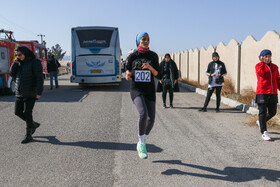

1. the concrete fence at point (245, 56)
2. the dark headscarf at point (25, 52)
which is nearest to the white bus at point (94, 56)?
the concrete fence at point (245, 56)

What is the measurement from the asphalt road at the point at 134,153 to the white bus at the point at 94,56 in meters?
7.93

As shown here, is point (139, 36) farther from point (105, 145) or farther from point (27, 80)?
point (27, 80)

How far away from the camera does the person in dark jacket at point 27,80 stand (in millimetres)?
5266

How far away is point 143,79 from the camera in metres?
4.28

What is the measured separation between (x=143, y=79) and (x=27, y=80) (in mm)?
2382

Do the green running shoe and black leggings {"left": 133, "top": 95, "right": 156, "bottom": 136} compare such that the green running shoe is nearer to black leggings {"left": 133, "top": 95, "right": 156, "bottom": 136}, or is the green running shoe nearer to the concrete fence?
black leggings {"left": 133, "top": 95, "right": 156, "bottom": 136}

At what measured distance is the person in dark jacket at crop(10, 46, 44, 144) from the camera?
527 centimetres

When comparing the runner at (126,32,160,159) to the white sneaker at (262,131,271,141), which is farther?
the white sneaker at (262,131,271,141)

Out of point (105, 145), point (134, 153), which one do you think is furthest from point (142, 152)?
point (105, 145)

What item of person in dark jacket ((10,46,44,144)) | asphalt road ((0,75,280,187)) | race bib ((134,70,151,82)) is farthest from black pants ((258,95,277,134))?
person in dark jacket ((10,46,44,144))

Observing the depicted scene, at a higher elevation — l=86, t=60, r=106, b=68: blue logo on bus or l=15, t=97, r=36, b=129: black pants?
l=86, t=60, r=106, b=68: blue logo on bus

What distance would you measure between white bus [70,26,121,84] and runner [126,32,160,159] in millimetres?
11225

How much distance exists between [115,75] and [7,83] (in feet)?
17.9

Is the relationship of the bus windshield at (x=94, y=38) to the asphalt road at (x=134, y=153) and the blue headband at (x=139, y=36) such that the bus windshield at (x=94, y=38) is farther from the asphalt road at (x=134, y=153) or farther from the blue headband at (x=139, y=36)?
the blue headband at (x=139, y=36)
